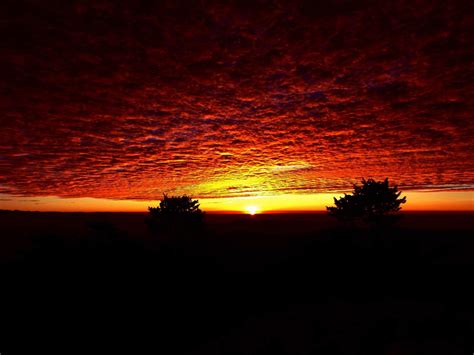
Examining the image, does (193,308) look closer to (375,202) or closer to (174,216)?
(174,216)

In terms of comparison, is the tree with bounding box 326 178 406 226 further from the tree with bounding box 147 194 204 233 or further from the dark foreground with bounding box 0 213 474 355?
the tree with bounding box 147 194 204 233

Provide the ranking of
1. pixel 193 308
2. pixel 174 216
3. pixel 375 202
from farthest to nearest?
pixel 174 216 < pixel 375 202 < pixel 193 308

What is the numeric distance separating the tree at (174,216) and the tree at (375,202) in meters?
16.7

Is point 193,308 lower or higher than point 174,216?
lower

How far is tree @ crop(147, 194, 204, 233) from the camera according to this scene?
26.1m

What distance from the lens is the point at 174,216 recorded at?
26.1 metres

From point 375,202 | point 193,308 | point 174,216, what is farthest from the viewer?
point 174,216

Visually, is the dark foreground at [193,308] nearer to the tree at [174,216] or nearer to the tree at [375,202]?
the tree at [375,202]

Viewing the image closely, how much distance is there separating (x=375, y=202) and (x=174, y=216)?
20429mm

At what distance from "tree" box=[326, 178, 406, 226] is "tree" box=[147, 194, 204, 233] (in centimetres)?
1673

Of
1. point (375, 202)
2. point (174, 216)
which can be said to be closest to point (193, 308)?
point (174, 216)

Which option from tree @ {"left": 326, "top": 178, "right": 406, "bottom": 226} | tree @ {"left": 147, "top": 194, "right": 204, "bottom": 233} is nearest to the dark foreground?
tree @ {"left": 326, "top": 178, "right": 406, "bottom": 226}

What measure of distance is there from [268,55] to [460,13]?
2.53 meters

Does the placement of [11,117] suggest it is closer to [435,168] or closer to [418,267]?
[435,168]
